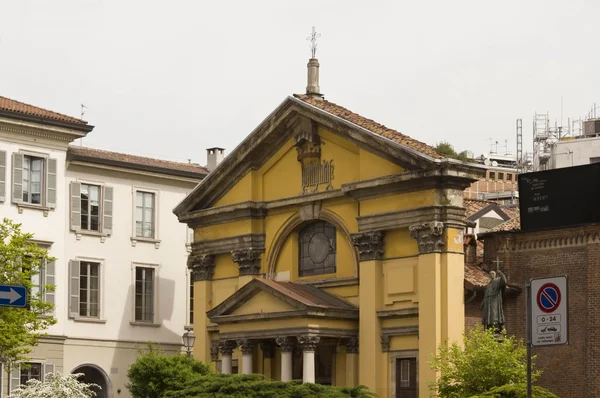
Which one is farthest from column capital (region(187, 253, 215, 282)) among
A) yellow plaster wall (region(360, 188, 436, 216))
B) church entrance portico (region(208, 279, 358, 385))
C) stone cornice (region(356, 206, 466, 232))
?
yellow plaster wall (region(360, 188, 436, 216))

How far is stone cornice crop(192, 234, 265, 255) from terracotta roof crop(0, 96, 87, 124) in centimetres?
698

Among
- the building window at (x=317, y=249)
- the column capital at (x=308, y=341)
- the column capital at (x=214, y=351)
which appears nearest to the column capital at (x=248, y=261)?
the building window at (x=317, y=249)

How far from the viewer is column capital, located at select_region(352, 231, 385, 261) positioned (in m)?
41.2

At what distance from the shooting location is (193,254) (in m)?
48.8

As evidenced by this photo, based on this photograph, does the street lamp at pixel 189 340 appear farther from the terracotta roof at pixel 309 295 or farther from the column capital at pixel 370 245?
the column capital at pixel 370 245

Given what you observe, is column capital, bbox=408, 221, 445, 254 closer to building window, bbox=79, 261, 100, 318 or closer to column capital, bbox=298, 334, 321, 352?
column capital, bbox=298, 334, 321, 352

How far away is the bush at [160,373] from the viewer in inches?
1671

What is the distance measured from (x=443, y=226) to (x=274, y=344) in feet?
26.2

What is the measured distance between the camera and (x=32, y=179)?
4997 centimetres

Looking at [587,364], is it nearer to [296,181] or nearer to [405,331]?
[405,331]

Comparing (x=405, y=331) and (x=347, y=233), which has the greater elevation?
(x=347, y=233)

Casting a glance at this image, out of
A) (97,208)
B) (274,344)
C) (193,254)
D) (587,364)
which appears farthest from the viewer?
(97,208)

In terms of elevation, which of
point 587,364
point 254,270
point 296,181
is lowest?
point 587,364

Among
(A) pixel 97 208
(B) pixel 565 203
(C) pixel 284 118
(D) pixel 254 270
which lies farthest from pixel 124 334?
(B) pixel 565 203
